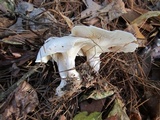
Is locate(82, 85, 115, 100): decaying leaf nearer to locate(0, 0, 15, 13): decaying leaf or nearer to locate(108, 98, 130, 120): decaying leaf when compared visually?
locate(108, 98, 130, 120): decaying leaf

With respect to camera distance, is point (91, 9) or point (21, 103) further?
point (91, 9)

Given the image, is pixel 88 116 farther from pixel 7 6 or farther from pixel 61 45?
pixel 7 6

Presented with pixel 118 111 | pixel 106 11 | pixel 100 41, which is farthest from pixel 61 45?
pixel 106 11

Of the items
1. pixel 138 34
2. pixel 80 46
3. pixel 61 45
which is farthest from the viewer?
pixel 138 34

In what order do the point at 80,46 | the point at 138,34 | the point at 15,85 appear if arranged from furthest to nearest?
the point at 138,34, the point at 15,85, the point at 80,46

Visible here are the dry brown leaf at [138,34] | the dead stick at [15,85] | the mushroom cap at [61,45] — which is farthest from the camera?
the dry brown leaf at [138,34]

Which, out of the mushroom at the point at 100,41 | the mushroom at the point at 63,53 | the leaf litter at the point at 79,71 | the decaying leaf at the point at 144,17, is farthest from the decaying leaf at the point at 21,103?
the decaying leaf at the point at 144,17

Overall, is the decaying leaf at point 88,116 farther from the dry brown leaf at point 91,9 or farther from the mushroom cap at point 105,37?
the dry brown leaf at point 91,9

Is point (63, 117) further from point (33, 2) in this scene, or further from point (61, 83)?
point (33, 2)
